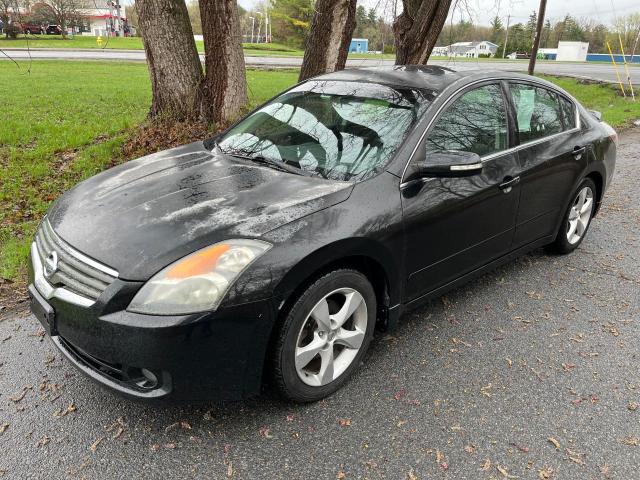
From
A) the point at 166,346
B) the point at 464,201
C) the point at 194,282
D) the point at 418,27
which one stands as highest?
the point at 418,27

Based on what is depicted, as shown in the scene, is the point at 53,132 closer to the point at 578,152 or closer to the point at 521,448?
the point at 578,152

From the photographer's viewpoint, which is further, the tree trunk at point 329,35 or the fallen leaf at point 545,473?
the tree trunk at point 329,35

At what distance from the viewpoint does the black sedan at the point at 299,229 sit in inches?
87.7

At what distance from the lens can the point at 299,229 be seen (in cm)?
246

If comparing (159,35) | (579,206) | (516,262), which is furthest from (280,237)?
(159,35)

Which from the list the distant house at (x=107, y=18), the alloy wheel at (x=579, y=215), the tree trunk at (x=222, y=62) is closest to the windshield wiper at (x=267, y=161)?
the alloy wheel at (x=579, y=215)

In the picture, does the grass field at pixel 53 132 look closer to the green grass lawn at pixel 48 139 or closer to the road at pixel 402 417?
the green grass lawn at pixel 48 139

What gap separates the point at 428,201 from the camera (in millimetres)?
2988

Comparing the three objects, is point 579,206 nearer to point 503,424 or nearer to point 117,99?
point 503,424

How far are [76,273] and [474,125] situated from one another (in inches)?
99.4

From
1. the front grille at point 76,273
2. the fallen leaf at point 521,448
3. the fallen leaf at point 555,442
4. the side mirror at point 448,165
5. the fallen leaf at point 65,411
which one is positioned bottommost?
the fallen leaf at point 65,411

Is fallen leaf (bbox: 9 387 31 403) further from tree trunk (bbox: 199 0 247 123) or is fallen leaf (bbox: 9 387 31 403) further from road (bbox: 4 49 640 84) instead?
road (bbox: 4 49 640 84)

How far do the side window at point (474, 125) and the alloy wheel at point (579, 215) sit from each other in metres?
1.38

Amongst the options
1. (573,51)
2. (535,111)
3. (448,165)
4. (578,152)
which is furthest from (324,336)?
(573,51)
